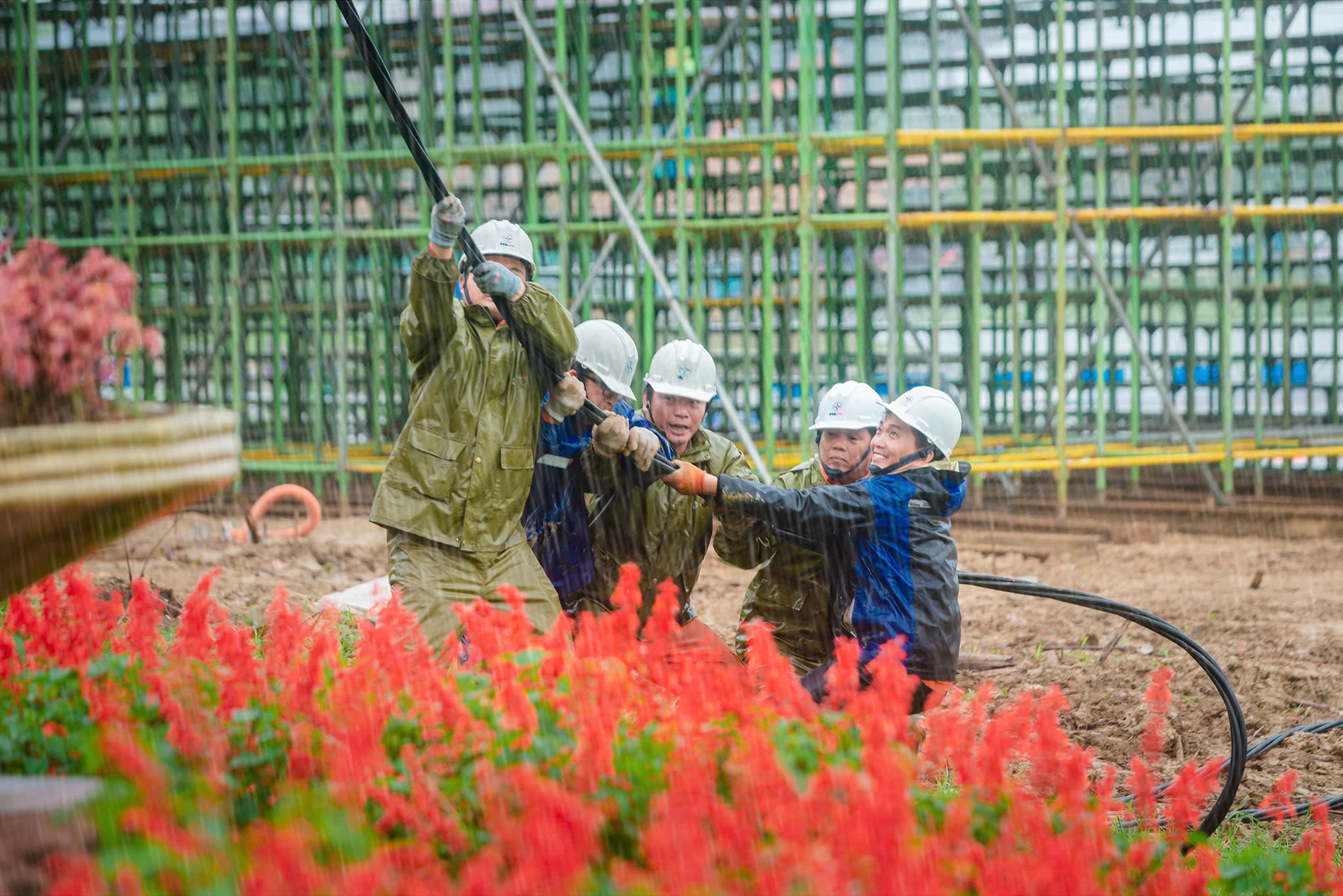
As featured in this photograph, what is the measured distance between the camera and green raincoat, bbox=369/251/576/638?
13.3ft

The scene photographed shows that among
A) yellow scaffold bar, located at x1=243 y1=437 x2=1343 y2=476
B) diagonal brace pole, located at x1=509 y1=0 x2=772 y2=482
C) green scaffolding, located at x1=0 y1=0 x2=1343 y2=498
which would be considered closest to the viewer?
diagonal brace pole, located at x1=509 y1=0 x2=772 y2=482

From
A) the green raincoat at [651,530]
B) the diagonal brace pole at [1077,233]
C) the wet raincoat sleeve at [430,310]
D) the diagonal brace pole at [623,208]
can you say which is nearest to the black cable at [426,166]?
the wet raincoat sleeve at [430,310]

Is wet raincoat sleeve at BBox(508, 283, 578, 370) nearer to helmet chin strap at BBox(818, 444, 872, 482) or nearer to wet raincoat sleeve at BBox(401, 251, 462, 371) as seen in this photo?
wet raincoat sleeve at BBox(401, 251, 462, 371)

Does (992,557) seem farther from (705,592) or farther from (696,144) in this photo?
(696,144)

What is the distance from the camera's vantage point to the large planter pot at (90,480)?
A: 168 cm

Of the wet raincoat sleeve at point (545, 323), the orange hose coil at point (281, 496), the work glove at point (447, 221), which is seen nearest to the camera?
the work glove at point (447, 221)

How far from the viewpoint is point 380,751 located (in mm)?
2102

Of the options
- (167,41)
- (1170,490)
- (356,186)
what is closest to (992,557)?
(1170,490)

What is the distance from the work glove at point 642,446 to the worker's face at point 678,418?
0.62 meters

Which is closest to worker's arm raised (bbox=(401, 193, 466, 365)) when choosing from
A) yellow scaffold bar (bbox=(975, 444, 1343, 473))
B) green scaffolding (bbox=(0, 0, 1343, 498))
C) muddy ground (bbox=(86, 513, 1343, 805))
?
muddy ground (bbox=(86, 513, 1343, 805))

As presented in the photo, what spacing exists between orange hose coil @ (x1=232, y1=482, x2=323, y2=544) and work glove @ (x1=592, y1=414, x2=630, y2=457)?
17.2 ft

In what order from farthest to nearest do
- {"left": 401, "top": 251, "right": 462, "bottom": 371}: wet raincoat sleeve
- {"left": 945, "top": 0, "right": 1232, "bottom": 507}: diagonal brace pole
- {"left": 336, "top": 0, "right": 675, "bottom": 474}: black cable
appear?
1. {"left": 945, "top": 0, "right": 1232, "bottom": 507}: diagonal brace pole
2. {"left": 401, "top": 251, "right": 462, "bottom": 371}: wet raincoat sleeve
3. {"left": 336, "top": 0, "right": 675, "bottom": 474}: black cable

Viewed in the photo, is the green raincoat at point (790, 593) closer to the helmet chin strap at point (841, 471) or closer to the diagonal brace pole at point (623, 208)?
the helmet chin strap at point (841, 471)

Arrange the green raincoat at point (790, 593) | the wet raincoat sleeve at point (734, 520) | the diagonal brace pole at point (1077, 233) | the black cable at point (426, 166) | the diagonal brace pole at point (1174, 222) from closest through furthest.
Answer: the black cable at point (426, 166)
the wet raincoat sleeve at point (734, 520)
the green raincoat at point (790, 593)
the diagonal brace pole at point (1077, 233)
the diagonal brace pole at point (1174, 222)
